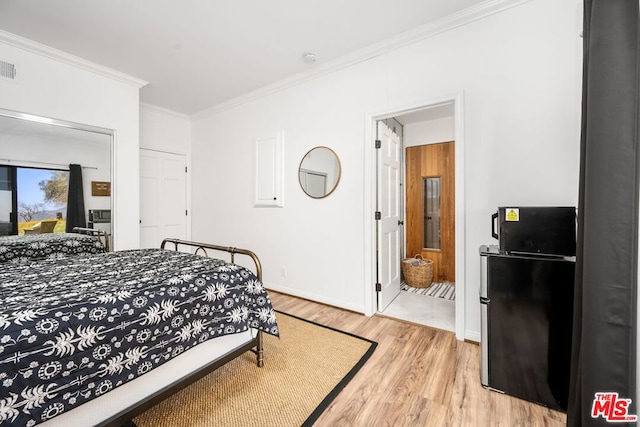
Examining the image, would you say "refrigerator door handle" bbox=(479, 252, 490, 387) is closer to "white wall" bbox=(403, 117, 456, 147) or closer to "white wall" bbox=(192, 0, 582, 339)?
"white wall" bbox=(192, 0, 582, 339)

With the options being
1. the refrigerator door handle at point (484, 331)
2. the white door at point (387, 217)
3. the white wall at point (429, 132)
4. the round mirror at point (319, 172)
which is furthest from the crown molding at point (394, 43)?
the refrigerator door handle at point (484, 331)

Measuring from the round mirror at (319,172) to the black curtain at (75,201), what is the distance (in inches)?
98.4

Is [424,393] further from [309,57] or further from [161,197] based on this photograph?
[161,197]

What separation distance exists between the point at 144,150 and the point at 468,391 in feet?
16.0

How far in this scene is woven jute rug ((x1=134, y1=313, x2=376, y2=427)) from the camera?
4.92 feet

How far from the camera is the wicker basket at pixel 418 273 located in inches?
152

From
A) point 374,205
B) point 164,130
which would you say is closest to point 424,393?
point 374,205

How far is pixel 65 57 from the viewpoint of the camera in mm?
2871

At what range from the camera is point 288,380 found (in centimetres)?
182

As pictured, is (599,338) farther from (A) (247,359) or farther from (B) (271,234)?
(B) (271,234)

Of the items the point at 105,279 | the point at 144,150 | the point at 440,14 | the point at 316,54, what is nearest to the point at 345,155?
the point at 316,54

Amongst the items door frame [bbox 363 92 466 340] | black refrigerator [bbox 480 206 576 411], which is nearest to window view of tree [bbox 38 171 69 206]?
door frame [bbox 363 92 466 340]

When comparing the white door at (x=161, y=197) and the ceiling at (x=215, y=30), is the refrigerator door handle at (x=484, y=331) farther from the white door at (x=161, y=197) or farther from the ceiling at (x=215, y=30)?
the white door at (x=161, y=197)
